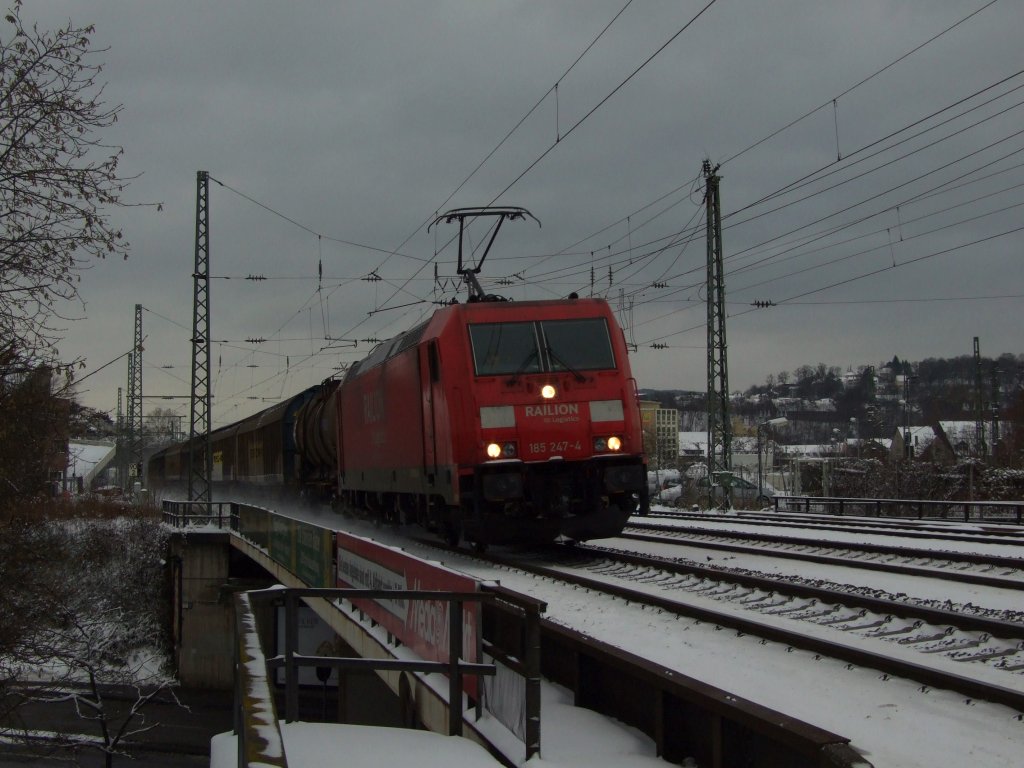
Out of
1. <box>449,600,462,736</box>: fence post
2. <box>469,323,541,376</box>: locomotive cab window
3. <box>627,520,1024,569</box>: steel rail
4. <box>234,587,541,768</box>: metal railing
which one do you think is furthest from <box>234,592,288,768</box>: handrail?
<box>627,520,1024,569</box>: steel rail

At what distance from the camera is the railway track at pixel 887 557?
11.3 m

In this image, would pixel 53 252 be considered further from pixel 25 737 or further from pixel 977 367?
pixel 977 367

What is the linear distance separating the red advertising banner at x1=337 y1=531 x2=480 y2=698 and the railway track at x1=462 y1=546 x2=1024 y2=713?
2.18m

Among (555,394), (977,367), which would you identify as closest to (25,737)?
(555,394)

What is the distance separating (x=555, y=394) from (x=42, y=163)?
6858mm

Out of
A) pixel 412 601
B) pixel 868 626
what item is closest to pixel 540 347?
pixel 412 601

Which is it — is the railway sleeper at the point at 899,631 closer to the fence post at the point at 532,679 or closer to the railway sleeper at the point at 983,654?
the railway sleeper at the point at 983,654

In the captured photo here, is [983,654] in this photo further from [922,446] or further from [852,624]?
[922,446]

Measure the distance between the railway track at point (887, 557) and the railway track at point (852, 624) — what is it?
2.01 metres

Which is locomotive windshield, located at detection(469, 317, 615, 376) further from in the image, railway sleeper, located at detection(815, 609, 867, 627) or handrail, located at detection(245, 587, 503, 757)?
handrail, located at detection(245, 587, 503, 757)

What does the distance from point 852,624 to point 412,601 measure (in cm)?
363

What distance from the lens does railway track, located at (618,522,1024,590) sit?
11305 millimetres

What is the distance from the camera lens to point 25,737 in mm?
14031

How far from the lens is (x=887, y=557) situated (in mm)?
13945
